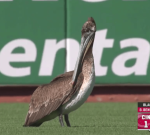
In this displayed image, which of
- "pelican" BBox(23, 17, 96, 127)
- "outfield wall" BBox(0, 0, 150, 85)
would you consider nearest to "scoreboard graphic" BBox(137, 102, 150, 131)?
"pelican" BBox(23, 17, 96, 127)

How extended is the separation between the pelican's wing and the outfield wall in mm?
5337

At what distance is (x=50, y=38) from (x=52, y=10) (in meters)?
0.65

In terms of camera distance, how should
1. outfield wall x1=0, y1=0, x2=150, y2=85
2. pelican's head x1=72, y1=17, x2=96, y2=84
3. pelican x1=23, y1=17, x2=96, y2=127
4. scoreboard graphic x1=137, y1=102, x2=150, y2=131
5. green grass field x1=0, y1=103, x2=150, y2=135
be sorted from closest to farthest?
scoreboard graphic x1=137, y1=102, x2=150, y2=131 < green grass field x1=0, y1=103, x2=150, y2=135 < pelican x1=23, y1=17, x2=96, y2=127 < pelican's head x1=72, y1=17, x2=96, y2=84 < outfield wall x1=0, y1=0, x2=150, y2=85

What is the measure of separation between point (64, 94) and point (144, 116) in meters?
1.47

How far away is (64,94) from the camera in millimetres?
9227

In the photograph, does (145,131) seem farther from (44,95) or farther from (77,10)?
(77,10)

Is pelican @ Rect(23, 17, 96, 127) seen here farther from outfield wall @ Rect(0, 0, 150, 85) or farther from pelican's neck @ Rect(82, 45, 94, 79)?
outfield wall @ Rect(0, 0, 150, 85)

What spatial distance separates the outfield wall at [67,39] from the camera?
14.7 meters

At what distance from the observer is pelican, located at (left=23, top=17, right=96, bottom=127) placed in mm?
9188

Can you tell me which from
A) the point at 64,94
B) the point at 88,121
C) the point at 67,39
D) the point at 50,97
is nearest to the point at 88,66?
the point at 64,94

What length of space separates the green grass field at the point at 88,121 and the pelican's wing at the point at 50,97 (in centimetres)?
23
